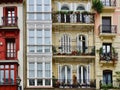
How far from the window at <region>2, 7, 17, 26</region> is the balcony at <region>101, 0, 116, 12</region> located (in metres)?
7.31

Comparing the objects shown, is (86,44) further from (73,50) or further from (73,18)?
(73,18)

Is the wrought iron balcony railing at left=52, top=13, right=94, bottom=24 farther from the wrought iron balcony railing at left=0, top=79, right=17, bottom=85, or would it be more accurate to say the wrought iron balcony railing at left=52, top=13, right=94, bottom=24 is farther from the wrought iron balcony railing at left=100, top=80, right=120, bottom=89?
the wrought iron balcony railing at left=0, top=79, right=17, bottom=85

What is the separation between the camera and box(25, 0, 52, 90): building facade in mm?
47719

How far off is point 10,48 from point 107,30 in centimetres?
801

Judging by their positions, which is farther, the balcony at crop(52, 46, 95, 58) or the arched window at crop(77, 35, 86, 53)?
the arched window at crop(77, 35, 86, 53)

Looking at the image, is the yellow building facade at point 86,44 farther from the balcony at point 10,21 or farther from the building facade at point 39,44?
the balcony at point 10,21

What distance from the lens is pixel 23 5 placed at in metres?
48.8

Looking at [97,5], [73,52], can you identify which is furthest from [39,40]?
[97,5]

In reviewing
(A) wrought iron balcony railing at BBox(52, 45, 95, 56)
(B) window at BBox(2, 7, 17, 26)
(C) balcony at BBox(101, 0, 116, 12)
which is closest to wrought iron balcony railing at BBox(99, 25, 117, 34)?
(C) balcony at BBox(101, 0, 116, 12)

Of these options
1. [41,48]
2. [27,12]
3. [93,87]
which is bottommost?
[93,87]

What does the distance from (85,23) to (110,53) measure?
3158 mm

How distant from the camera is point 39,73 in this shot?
47.9 metres

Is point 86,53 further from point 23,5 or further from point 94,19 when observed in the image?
point 23,5

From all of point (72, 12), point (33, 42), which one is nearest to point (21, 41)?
point (33, 42)
